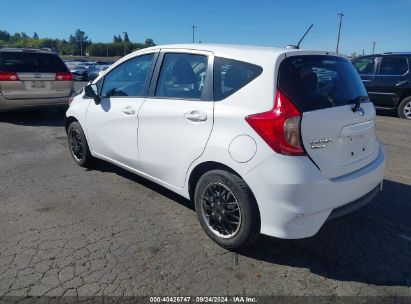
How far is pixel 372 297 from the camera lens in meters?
2.74

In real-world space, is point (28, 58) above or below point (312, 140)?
above

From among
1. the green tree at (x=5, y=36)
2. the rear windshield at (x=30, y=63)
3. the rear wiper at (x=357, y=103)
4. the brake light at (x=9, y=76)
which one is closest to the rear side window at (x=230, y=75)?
the rear wiper at (x=357, y=103)

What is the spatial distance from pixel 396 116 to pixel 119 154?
393 inches

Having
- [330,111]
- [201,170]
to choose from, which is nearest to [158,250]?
[201,170]

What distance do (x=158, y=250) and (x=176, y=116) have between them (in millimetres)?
1234

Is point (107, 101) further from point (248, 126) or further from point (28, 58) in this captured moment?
point (28, 58)

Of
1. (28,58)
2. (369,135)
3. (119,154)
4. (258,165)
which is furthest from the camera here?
(28,58)

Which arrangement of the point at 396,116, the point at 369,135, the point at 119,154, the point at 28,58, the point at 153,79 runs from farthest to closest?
the point at 396,116 < the point at 28,58 < the point at 119,154 < the point at 153,79 < the point at 369,135

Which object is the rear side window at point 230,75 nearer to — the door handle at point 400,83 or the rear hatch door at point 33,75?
the rear hatch door at point 33,75

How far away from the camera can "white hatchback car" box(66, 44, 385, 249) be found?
284cm

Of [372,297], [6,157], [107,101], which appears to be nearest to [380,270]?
[372,297]

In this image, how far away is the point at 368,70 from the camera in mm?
11609

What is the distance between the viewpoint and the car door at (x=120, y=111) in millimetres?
4168

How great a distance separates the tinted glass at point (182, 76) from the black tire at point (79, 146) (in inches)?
71.7
